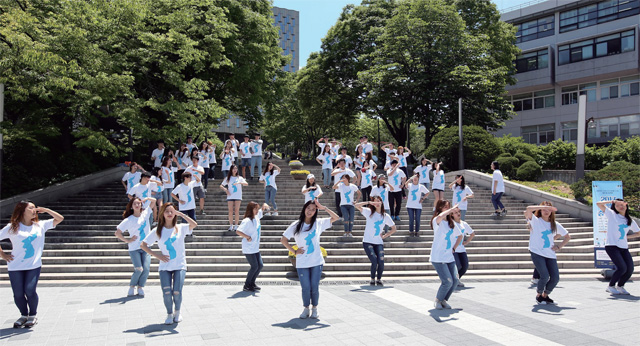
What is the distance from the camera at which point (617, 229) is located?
8.59 m

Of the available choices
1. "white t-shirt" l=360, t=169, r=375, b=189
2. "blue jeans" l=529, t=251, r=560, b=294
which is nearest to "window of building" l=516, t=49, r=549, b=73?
"white t-shirt" l=360, t=169, r=375, b=189

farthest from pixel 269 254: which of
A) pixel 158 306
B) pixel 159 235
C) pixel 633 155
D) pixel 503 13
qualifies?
pixel 503 13

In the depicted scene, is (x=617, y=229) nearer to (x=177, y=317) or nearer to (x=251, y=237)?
(x=251, y=237)

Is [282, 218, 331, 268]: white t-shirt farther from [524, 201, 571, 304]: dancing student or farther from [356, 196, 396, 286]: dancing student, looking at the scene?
[524, 201, 571, 304]: dancing student

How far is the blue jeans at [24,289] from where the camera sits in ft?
20.9

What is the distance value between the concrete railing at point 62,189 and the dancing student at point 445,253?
547 inches

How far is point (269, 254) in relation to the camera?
1168 centimetres

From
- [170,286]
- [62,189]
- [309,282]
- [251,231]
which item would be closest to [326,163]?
[251,231]

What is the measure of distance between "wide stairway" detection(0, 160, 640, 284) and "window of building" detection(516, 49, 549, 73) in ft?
112

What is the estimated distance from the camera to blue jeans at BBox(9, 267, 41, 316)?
6.37 metres

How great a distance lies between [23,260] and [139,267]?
230 centimetres

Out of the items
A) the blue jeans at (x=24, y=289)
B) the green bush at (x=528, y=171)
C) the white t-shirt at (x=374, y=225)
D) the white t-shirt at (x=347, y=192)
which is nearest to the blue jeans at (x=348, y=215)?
Result: the white t-shirt at (x=347, y=192)

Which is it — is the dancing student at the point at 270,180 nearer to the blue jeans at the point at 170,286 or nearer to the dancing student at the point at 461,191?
the dancing student at the point at 461,191

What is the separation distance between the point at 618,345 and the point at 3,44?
1673cm
